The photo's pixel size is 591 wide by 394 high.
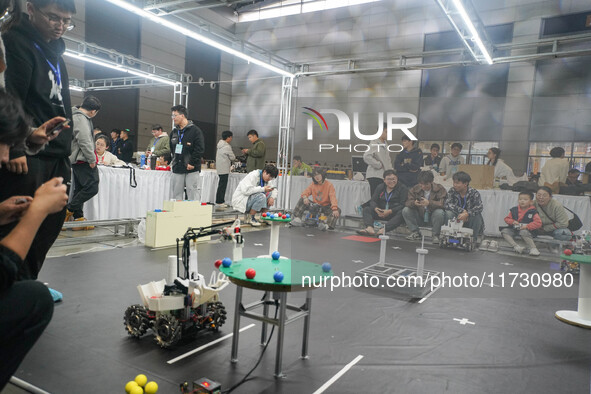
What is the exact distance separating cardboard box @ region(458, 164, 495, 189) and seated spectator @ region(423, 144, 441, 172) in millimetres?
166

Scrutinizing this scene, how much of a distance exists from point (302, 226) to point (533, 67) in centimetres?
236

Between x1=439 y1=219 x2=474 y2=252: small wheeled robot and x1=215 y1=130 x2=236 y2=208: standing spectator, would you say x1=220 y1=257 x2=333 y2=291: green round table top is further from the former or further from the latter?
x1=215 y1=130 x2=236 y2=208: standing spectator

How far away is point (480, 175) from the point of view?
2.84 m

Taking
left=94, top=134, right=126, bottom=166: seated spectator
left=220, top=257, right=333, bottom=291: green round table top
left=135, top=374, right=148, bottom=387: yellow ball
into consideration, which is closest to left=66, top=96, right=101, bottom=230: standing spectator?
left=94, top=134, right=126, bottom=166: seated spectator

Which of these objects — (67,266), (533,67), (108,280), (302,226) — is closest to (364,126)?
(533,67)

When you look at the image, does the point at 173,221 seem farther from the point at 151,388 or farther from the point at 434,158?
the point at 151,388

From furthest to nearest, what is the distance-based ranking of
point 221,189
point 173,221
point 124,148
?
point 221,189 < point 124,148 < point 173,221

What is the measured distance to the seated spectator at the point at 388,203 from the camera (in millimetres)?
3023

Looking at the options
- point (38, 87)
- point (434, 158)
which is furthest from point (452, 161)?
point (38, 87)

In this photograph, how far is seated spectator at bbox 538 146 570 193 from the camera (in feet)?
8.56

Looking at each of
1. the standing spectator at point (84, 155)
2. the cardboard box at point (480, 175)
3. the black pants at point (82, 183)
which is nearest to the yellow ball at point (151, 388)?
the cardboard box at point (480, 175)

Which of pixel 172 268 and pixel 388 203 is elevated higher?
pixel 388 203

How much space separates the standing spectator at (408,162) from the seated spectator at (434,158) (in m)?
0.04

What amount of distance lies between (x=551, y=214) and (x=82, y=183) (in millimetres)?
4138
